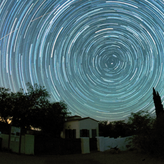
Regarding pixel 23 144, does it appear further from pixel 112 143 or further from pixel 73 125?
pixel 73 125

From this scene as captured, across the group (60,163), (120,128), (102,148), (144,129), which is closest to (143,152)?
(144,129)

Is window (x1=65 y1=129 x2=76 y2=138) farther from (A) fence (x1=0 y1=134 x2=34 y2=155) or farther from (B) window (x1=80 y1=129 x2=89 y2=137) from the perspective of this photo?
(A) fence (x1=0 y1=134 x2=34 y2=155)

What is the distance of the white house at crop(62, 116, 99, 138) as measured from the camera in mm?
27064

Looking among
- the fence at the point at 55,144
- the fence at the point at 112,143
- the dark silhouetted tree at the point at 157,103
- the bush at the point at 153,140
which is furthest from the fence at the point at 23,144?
the dark silhouetted tree at the point at 157,103

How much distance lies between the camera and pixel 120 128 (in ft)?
117

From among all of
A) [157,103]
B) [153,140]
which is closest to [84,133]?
[153,140]

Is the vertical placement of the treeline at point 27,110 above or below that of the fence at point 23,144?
above

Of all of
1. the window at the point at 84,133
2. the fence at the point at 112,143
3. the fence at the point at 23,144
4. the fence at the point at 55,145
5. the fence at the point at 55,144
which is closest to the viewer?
the fence at the point at 23,144

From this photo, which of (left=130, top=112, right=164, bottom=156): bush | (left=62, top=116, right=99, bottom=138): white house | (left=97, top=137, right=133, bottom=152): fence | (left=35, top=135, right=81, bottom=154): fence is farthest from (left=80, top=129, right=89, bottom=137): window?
(left=130, top=112, right=164, bottom=156): bush

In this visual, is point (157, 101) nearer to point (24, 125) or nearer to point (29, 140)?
point (24, 125)

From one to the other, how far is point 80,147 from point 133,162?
20.2 ft

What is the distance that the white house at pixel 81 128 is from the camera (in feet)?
88.8

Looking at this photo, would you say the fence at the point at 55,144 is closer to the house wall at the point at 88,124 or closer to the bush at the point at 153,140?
the bush at the point at 153,140

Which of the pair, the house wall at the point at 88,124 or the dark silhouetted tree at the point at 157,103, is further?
the dark silhouetted tree at the point at 157,103
